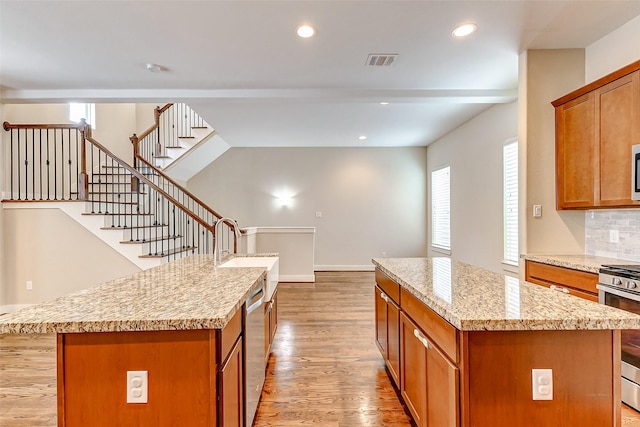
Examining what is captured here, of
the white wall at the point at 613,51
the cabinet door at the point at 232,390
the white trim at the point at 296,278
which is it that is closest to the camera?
the cabinet door at the point at 232,390

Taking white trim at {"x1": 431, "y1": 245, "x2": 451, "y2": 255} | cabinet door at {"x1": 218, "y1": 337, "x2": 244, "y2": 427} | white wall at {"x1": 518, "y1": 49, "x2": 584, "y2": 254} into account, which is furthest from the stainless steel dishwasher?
white trim at {"x1": 431, "y1": 245, "x2": 451, "y2": 255}

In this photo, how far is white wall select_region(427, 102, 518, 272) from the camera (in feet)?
14.1

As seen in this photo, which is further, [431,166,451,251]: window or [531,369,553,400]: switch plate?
[431,166,451,251]: window

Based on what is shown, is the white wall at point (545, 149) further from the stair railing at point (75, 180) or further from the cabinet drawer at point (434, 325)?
the stair railing at point (75, 180)

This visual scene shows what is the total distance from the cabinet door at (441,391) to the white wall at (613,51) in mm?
2906

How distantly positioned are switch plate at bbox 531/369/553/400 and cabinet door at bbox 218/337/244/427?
1.13m

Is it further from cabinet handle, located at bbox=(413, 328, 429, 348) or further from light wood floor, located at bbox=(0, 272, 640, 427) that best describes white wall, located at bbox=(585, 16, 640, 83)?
cabinet handle, located at bbox=(413, 328, 429, 348)

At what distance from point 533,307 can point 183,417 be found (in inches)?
54.0

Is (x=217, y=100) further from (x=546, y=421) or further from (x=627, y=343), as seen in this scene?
(x=627, y=343)

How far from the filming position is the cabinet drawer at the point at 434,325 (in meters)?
1.21

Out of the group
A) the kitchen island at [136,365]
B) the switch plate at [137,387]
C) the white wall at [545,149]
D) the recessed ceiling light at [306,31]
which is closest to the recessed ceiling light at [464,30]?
the white wall at [545,149]

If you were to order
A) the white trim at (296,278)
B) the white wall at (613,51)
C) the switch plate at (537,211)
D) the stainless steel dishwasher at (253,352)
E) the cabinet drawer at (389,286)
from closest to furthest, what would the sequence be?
the stainless steel dishwasher at (253,352) → the cabinet drawer at (389,286) → the white wall at (613,51) → the switch plate at (537,211) → the white trim at (296,278)

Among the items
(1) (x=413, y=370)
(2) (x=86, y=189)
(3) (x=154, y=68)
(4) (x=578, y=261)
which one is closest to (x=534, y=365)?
(1) (x=413, y=370)

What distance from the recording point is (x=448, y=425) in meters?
1.24
